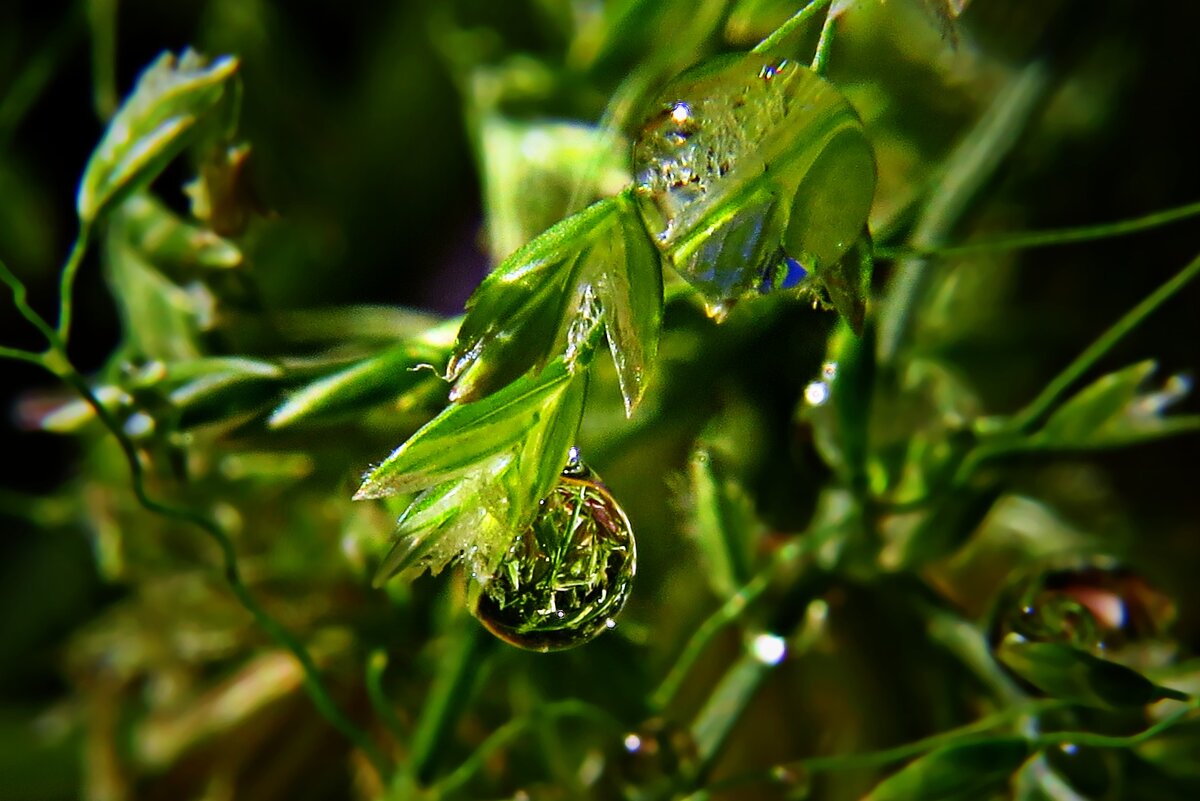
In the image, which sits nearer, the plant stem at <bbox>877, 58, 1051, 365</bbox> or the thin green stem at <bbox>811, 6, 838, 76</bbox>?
the thin green stem at <bbox>811, 6, 838, 76</bbox>

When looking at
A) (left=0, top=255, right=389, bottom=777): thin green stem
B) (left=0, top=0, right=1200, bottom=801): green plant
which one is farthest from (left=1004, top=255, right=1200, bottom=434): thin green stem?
(left=0, top=255, right=389, bottom=777): thin green stem

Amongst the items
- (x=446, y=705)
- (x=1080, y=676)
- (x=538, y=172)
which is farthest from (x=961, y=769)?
(x=538, y=172)

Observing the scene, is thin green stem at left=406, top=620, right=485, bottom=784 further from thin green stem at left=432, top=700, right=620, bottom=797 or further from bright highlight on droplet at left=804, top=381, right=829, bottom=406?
bright highlight on droplet at left=804, top=381, right=829, bottom=406

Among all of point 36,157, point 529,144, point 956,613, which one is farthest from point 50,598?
point 956,613

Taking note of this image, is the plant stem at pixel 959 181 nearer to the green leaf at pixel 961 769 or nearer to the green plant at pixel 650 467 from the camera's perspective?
the green plant at pixel 650 467

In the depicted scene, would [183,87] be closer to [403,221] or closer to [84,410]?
[84,410]

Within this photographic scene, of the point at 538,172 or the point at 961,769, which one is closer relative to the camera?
the point at 961,769

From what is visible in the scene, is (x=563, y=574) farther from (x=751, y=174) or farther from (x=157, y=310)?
(x=157, y=310)
